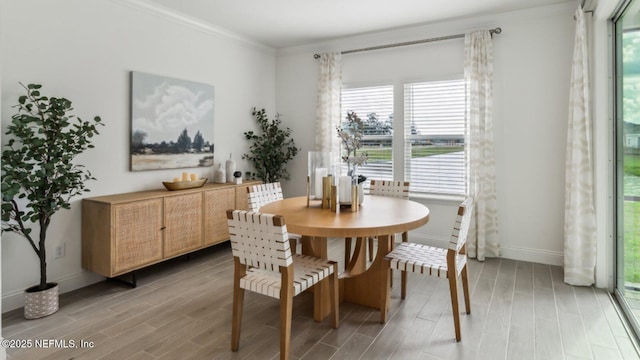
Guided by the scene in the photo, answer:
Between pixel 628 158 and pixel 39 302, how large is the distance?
15.1ft

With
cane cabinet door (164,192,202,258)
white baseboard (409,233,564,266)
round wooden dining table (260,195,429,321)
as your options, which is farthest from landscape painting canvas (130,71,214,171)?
white baseboard (409,233,564,266)

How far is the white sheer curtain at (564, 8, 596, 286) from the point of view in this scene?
3.29 meters

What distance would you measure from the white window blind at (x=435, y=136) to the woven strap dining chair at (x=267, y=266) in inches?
103

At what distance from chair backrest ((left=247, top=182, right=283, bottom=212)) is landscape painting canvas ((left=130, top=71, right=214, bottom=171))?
52.8 inches

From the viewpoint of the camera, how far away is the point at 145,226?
3309 mm

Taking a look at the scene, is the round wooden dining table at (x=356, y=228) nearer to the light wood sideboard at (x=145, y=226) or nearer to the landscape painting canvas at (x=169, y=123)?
the light wood sideboard at (x=145, y=226)

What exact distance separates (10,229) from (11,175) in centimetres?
43

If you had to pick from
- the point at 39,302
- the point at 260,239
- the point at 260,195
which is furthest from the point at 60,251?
the point at 260,239

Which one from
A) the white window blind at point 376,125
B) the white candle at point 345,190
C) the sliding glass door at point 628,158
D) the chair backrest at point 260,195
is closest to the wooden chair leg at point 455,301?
the white candle at point 345,190

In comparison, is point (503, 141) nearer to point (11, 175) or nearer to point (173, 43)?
point (173, 43)

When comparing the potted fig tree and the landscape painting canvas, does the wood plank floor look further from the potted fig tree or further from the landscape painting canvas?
the landscape painting canvas

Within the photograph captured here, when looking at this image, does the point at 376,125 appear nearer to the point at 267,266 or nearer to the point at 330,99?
the point at 330,99

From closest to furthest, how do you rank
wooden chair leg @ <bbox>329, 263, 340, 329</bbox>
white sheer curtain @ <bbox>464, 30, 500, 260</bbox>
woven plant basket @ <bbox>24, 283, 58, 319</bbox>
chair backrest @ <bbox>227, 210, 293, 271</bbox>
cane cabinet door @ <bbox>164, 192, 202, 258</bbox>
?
1. chair backrest @ <bbox>227, 210, 293, 271</bbox>
2. wooden chair leg @ <bbox>329, 263, 340, 329</bbox>
3. woven plant basket @ <bbox>24, 283, 58, 319</bbox>
4. cane cabinet door @ <bbox>164, 192, 202, 258</bbox>
5. white sheer curtain @ <bbox>464, 30, 500, 260</bbox>

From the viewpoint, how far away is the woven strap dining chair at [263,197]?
3.13 meters
